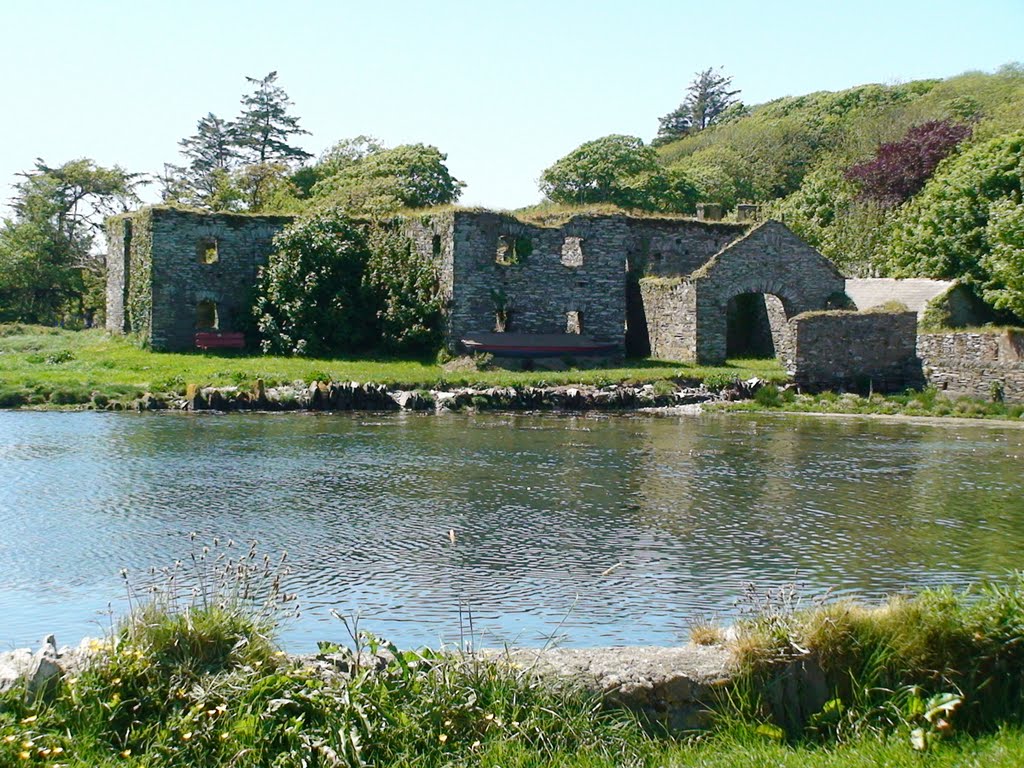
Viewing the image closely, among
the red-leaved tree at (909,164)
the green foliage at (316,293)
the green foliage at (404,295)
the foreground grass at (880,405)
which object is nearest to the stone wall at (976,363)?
the foreground grass at (880,405)

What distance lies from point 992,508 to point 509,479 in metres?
6.89

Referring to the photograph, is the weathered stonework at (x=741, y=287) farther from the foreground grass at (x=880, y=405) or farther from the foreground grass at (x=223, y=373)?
the foreground grass at (x=880, y=405)

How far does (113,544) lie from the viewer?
12.9 metres

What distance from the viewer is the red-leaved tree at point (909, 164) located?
50.6m

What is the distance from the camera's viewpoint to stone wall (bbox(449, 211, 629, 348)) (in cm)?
3441

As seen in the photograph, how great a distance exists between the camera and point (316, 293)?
35.4m

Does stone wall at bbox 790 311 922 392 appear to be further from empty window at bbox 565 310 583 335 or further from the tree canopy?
the tree canopy

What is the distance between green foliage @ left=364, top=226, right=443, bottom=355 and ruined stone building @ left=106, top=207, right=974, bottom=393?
1.54 feet

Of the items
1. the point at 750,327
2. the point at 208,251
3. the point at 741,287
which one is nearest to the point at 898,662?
the point at 741,287

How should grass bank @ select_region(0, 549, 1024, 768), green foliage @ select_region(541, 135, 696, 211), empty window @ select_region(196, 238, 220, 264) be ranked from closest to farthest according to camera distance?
grass bank @ select_region(0, 549, 1024, 768)
empty window @ select_region(196, 238, 220, 264)
green foliage @ select_region(541, 135, 696, 211)

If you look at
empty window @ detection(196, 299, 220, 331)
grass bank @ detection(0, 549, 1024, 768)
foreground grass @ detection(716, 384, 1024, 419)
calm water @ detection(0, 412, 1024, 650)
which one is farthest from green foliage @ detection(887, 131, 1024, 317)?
grass bank @ detection(0, 549, 1024, 768)

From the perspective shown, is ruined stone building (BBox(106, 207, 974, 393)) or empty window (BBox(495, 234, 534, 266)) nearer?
ruined stone building (BBox(106, 207, 974, 393))

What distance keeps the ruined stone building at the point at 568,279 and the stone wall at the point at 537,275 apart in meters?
0.03

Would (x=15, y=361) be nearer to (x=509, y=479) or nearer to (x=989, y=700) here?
(x=509, y=479)
